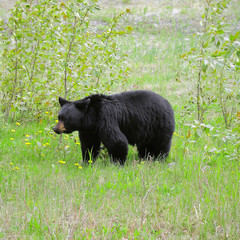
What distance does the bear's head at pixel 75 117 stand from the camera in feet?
16.7

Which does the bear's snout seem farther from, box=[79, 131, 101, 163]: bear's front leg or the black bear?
box=[79, 131, 101, 163]: bear's front leg

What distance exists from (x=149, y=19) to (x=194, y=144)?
12.3 meters

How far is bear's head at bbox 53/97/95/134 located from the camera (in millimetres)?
5094

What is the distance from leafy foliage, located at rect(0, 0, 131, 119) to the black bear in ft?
1.98

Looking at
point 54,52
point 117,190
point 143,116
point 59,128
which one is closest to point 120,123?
point 143,116

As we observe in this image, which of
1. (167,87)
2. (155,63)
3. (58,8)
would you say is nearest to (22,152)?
(58,8)

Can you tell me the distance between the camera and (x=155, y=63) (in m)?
12.2

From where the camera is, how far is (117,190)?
417cm

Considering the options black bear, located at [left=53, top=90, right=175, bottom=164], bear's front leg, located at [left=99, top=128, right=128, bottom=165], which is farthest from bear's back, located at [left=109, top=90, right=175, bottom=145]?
bear's front leg, located at [left=99, top=128, right=128, bottom=165]

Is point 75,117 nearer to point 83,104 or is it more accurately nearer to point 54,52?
point 83,104

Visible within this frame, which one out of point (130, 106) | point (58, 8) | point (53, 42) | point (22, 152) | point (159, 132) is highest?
point (58, 8)

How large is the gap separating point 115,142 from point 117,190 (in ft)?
3.43

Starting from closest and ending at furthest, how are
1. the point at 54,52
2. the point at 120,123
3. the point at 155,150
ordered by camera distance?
the point at 120,123, the point at 155,150, the point at 54,52

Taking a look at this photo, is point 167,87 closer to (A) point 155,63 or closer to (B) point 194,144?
(A) point 155,63
